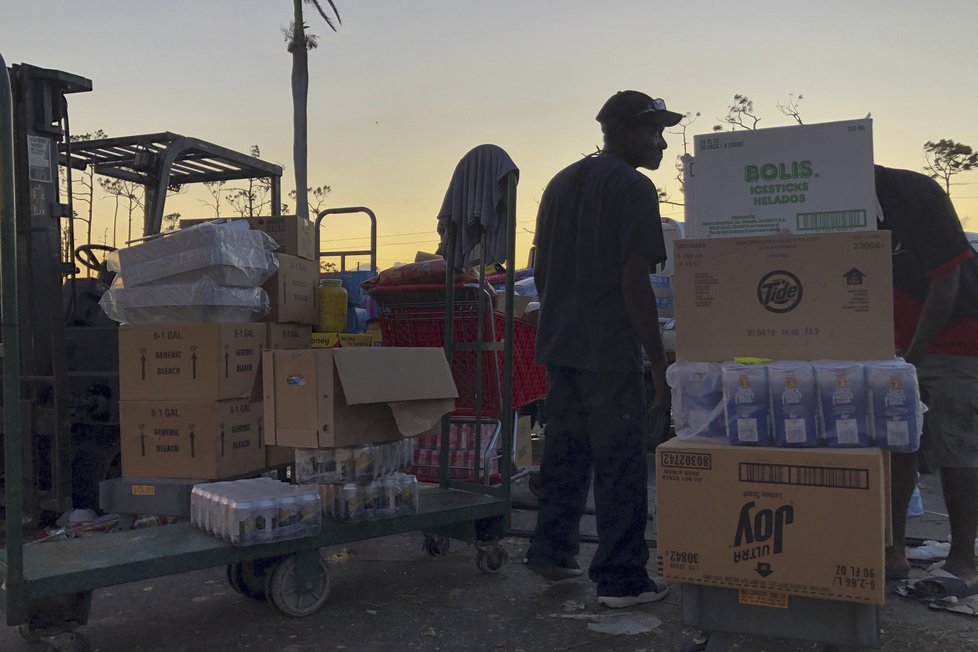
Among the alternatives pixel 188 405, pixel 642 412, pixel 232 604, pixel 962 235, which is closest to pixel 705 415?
pixel 642 412

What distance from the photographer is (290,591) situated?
367 centimetres

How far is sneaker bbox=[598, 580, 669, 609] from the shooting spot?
372 cm

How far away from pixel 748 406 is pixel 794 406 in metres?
0.15

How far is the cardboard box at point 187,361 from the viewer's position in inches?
178

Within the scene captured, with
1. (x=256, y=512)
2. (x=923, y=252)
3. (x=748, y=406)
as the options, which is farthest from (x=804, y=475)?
(x=256, y=512)

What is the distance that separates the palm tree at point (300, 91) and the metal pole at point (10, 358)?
16707 mm

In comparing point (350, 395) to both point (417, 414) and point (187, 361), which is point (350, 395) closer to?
point (417, 414)

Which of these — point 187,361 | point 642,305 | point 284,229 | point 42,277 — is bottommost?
point 187,361

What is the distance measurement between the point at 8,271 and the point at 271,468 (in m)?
2.48

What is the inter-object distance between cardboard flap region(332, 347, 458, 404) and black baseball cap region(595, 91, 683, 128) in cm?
142

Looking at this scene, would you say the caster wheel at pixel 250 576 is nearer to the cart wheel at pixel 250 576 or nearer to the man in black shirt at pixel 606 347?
the cart wheel at pixel 250 576

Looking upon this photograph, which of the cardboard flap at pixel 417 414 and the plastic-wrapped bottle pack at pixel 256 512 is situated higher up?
the cardboard flap at pixel 417 414

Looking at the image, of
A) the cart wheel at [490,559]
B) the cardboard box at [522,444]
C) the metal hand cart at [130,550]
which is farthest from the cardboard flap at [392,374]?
the cardboard box at [522,444]

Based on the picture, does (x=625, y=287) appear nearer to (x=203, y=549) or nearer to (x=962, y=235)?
(x=962, y=235)
